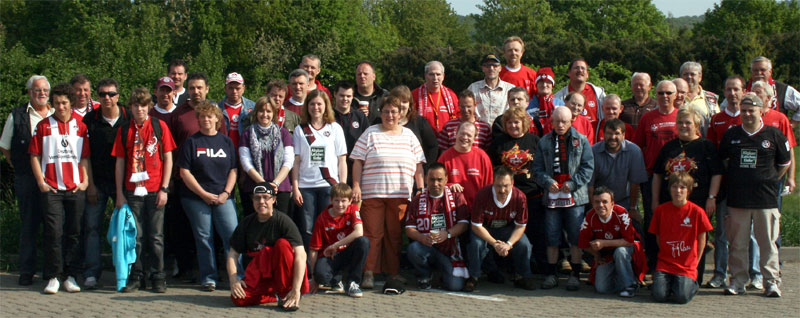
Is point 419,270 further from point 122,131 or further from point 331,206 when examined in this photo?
point 122,131

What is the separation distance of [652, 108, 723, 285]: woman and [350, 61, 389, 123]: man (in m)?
3.28

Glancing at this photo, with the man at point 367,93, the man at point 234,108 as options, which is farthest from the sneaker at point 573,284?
the man at point 234,108

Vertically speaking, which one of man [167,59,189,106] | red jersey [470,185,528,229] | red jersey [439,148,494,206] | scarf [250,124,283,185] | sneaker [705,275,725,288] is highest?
man [167,59,189,106]

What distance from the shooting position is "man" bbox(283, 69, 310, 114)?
29.8ft

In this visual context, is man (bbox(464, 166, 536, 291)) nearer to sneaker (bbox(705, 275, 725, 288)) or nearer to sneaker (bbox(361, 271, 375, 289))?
sneaker (bbox(361, 271, 375, 289))

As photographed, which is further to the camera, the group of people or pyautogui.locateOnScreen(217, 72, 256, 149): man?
pyautogui.locateOnScreen(217, 72, 256, 149): man

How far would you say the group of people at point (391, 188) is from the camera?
25.9 feet

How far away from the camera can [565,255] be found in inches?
371

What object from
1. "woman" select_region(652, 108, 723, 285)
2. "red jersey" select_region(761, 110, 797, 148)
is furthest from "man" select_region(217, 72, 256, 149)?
"red jersey" select_region(761, 110, 797, 148)

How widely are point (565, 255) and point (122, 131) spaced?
509 centimetres

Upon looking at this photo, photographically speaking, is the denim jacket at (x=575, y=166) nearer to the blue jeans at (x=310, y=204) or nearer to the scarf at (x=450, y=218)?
the scarf at (x=450, y=218)

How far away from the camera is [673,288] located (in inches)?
302

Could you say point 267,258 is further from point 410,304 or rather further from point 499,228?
point 499,228

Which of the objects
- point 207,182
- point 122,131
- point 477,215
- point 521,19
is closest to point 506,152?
point 477,215
